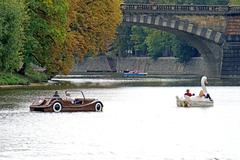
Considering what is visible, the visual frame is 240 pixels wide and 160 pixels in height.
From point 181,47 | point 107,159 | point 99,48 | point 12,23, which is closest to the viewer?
point 107,159

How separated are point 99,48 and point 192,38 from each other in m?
24.8

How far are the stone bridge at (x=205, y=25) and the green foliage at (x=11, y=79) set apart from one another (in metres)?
35.9

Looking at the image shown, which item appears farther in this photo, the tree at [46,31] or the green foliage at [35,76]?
the green foliage at [35,76]

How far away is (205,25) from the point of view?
12700 centimetres

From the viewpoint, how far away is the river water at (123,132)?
3866 centimetres

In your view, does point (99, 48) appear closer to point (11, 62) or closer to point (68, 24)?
point (68, 24)

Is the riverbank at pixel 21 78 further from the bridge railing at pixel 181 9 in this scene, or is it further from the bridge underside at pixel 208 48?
the bridge underside at pixel 208 48

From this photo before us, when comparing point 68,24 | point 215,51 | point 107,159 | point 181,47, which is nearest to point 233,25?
point 215,51

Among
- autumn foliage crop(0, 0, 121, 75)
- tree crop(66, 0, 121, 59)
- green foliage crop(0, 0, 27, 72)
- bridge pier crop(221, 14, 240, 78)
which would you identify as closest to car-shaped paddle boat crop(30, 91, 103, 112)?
green foliage crop(0, 0, 27, 72)

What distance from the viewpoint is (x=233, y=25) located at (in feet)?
422

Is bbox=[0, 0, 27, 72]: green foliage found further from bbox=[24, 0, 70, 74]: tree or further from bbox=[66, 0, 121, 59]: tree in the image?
bbox=[66, 0, 121, 59]: tree

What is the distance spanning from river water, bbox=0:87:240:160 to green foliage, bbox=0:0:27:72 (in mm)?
14525

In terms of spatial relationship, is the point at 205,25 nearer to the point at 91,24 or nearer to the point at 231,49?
the point at 231,49

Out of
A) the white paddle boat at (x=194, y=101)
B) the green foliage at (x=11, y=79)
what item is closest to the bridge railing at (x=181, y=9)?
the green foliage at (x=11, y=79)
